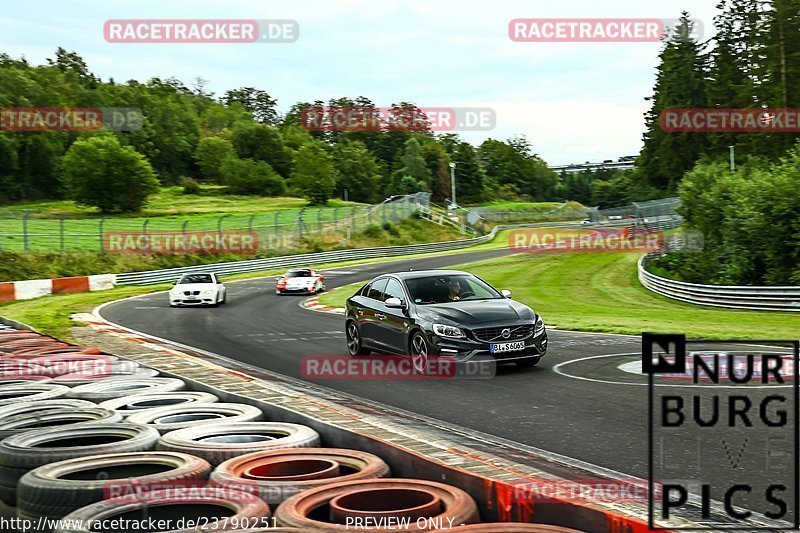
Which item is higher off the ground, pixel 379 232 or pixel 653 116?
pixel 653 116

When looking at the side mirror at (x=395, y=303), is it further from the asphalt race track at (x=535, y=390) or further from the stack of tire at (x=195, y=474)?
the stack of tire at (x=195, y=474)

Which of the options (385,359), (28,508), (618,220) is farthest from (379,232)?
(28,508)

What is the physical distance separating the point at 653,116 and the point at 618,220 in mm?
27575

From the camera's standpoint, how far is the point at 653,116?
372 feet

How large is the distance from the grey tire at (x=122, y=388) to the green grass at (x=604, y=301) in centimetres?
1130

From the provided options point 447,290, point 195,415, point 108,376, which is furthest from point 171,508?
point 447,290

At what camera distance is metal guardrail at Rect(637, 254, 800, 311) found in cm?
2719

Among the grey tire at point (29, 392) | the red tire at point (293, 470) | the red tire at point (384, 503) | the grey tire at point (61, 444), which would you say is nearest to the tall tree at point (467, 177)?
the grey tire at point (29, 392)

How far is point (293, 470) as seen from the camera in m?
5.57

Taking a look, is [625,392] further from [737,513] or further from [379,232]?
[379,232]

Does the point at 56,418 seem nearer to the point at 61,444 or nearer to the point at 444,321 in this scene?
the point at 61,444

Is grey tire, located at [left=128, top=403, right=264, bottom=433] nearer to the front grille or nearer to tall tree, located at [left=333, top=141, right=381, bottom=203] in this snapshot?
the front grille

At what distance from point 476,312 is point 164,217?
252 ft

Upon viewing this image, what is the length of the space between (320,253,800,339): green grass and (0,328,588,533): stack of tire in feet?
41.5
